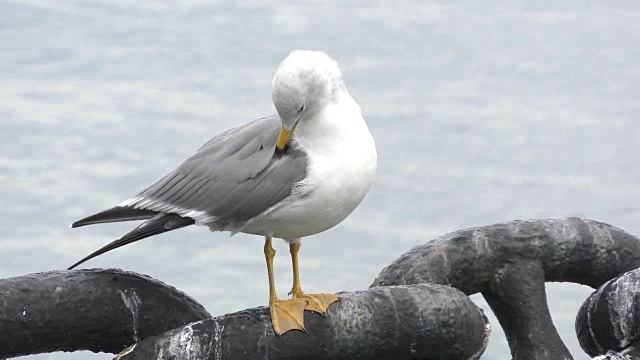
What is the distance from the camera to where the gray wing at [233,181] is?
397cm

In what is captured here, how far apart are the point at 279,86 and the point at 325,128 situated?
8.6 inches

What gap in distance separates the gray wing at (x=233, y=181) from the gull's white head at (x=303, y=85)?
0.16 meters

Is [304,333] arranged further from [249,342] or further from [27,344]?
[27,344]

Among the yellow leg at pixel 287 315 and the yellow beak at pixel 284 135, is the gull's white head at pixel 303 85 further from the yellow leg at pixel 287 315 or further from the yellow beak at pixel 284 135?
the yellow leg at pixel 287 315

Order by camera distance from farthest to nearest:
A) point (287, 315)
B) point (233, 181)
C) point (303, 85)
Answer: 1. point (233, 181)
2. point (303, 85)
3. point (287, 315)

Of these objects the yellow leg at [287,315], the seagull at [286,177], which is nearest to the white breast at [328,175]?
the seagull at [286,177]

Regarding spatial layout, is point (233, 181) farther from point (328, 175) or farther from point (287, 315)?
point (287, 315)

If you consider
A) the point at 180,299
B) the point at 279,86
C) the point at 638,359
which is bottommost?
the point at 638,359

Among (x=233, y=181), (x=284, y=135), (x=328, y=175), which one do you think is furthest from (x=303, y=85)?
(x=233, y=181)

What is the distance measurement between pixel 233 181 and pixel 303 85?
42 centimetres

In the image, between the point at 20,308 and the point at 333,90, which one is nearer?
the point at 20,308

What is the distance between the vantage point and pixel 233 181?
4.07m

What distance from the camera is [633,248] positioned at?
4.20 m

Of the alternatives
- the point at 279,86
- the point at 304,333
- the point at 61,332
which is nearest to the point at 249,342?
the point at 304,333
